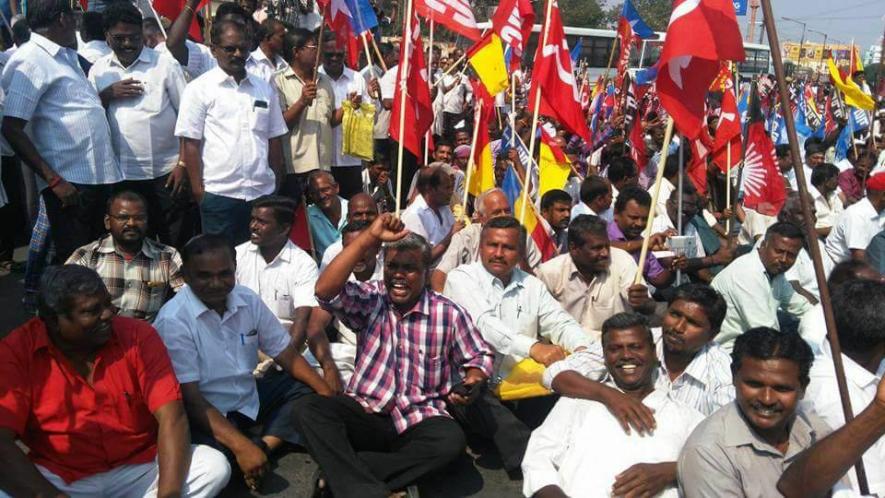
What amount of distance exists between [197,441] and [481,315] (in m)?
1.61

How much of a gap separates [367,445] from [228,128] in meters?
2.28

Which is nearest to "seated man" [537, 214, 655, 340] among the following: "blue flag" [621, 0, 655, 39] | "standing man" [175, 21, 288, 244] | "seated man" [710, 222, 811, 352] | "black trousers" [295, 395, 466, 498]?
"seated man" [710, 222, 811, 352]

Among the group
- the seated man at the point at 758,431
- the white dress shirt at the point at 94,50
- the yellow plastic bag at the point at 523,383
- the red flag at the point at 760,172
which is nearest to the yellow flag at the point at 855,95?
the red flag at the point at 760,172

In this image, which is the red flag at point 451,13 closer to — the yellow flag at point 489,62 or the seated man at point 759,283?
the yellow flag at point 489,62

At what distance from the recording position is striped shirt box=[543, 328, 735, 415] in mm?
3701

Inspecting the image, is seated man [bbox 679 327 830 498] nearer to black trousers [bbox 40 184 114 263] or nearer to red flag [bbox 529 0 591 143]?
red flag [bbox 529 0 591 143]

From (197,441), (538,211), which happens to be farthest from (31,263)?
(538,211)

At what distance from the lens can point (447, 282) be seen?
15.8 ft

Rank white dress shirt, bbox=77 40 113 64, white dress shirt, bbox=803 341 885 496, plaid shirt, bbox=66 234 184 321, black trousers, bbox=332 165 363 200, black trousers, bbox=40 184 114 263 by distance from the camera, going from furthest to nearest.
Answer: black trousers, bbox=332 165 363 200 → white dress shirt, bbox=77 40 113 64 → black trousers, bbox=40 184 114 263 → plaid shirt, bbox=66 234 184 321 → white dress shirt, bbox=803 341 885 496

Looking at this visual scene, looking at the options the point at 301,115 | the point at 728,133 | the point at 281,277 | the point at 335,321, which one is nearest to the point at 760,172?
the point at 728,133

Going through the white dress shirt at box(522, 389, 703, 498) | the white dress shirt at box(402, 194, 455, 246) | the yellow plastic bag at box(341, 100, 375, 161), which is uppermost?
the yellow plastic bag at box(341, 100, 375, 161)

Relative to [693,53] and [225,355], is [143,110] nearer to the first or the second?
[225,355]

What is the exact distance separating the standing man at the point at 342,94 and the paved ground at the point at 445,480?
2950 mm

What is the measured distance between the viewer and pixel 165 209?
5449 mm
